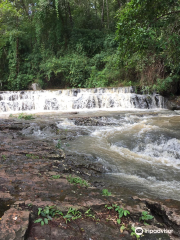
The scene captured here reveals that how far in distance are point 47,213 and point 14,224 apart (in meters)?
0.36

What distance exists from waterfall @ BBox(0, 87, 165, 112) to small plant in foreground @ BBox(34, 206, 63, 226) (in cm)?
1106

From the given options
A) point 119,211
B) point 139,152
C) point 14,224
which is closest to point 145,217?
point 119,211

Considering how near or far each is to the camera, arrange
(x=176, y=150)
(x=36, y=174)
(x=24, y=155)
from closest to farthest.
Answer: (x=36, y=174), (x=24, y=155), (x=176, y=150)

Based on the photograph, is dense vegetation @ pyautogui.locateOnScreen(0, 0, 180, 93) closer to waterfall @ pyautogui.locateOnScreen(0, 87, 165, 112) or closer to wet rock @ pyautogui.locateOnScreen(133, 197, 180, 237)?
waterfall @ pyautogui.locateOnScreen(0, 87, 165, 112)

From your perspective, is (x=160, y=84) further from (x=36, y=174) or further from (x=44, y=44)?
(x=44, y=44)

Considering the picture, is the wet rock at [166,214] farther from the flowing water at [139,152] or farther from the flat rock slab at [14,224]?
the flat rock slab at [14,224]

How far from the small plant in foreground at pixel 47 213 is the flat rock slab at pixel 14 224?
14cm

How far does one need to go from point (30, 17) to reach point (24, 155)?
2458 centimetres

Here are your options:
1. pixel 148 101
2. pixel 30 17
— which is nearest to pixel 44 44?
pixel 30 17

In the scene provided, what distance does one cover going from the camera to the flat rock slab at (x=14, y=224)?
1610 mm

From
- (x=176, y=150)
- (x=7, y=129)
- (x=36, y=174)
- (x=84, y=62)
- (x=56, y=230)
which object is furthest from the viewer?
(x=84, y=62)

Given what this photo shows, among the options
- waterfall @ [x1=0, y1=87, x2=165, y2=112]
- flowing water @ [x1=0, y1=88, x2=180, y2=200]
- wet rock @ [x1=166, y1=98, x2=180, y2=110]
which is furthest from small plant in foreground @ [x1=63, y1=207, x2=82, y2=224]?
wet rock @ [x1=166, y1=98, x2=180, y2=110]

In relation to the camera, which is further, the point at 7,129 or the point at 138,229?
the point at 7,129

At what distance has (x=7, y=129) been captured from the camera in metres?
6.95
